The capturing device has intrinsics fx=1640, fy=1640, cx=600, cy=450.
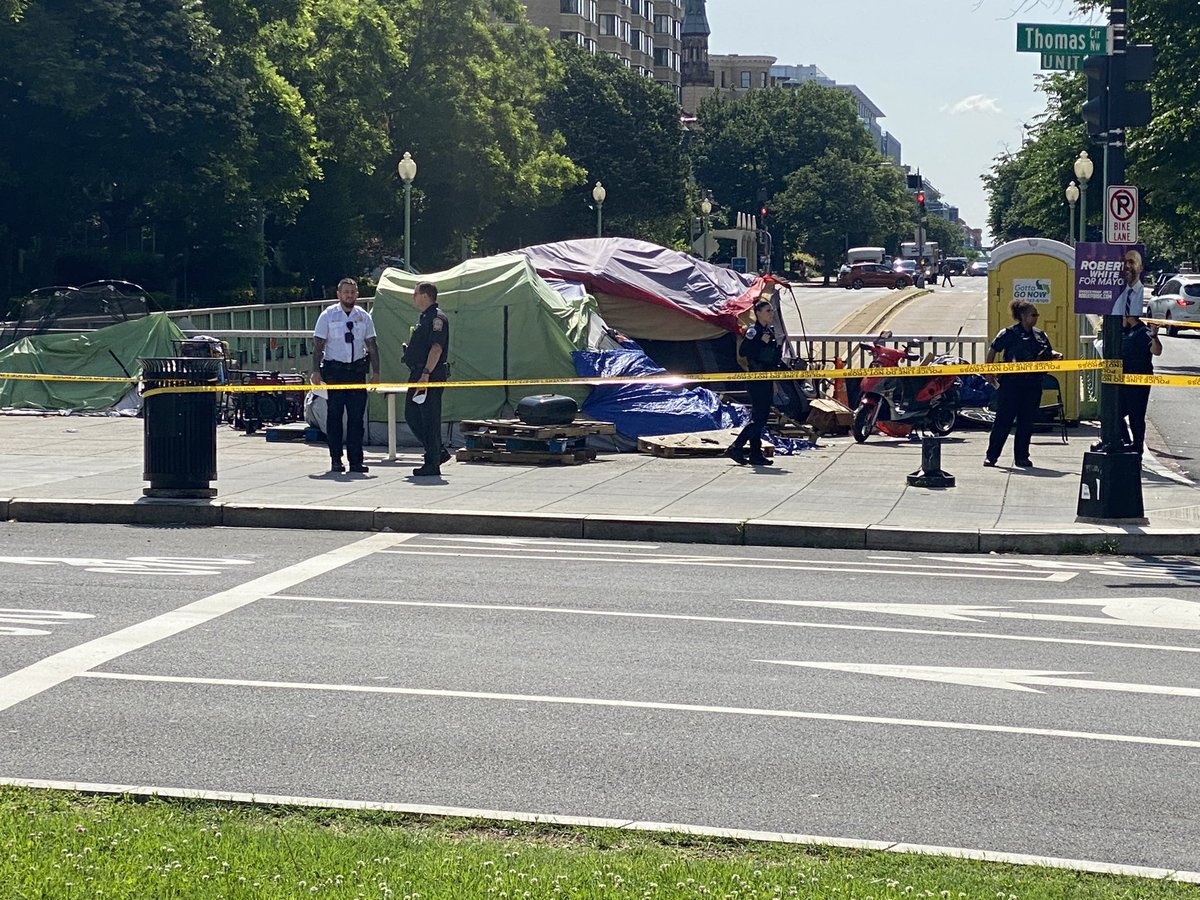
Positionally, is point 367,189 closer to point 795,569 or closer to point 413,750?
point 795,569

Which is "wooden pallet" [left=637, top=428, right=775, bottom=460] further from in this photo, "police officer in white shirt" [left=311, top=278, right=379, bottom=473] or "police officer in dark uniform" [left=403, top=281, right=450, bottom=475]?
"police officer in white shirt" [left=311, top=278, right=379, bottom=473]

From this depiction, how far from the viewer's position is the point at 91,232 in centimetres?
5628

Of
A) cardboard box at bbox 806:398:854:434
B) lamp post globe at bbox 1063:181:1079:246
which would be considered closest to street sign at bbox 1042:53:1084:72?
cardboard box at bbox 806:398:854:434

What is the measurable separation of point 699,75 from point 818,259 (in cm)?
6089

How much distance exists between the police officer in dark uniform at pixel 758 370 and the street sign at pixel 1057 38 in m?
4.23

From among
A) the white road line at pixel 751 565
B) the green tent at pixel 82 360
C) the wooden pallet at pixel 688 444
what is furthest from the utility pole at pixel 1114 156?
the green tent at pixel 82 360

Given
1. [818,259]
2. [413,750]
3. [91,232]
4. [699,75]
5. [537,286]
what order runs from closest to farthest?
1. [413,750]
2. [537,286]
3. [91,232]
4. [818,259]
5. [699,75]

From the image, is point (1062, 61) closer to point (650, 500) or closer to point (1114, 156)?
point (1114, 156)

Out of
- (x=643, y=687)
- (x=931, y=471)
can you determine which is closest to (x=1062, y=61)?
(x=931, y=471)

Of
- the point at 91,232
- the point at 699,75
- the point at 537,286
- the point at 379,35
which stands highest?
the point at 699,75

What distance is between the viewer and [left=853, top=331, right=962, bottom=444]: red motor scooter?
19.5 m

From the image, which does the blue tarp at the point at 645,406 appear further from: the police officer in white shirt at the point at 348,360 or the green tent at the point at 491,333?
the police officer in white shirt at the point at 348,360

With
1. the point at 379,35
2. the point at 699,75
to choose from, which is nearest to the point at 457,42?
the point at 379,35

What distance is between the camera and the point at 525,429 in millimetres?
17156
